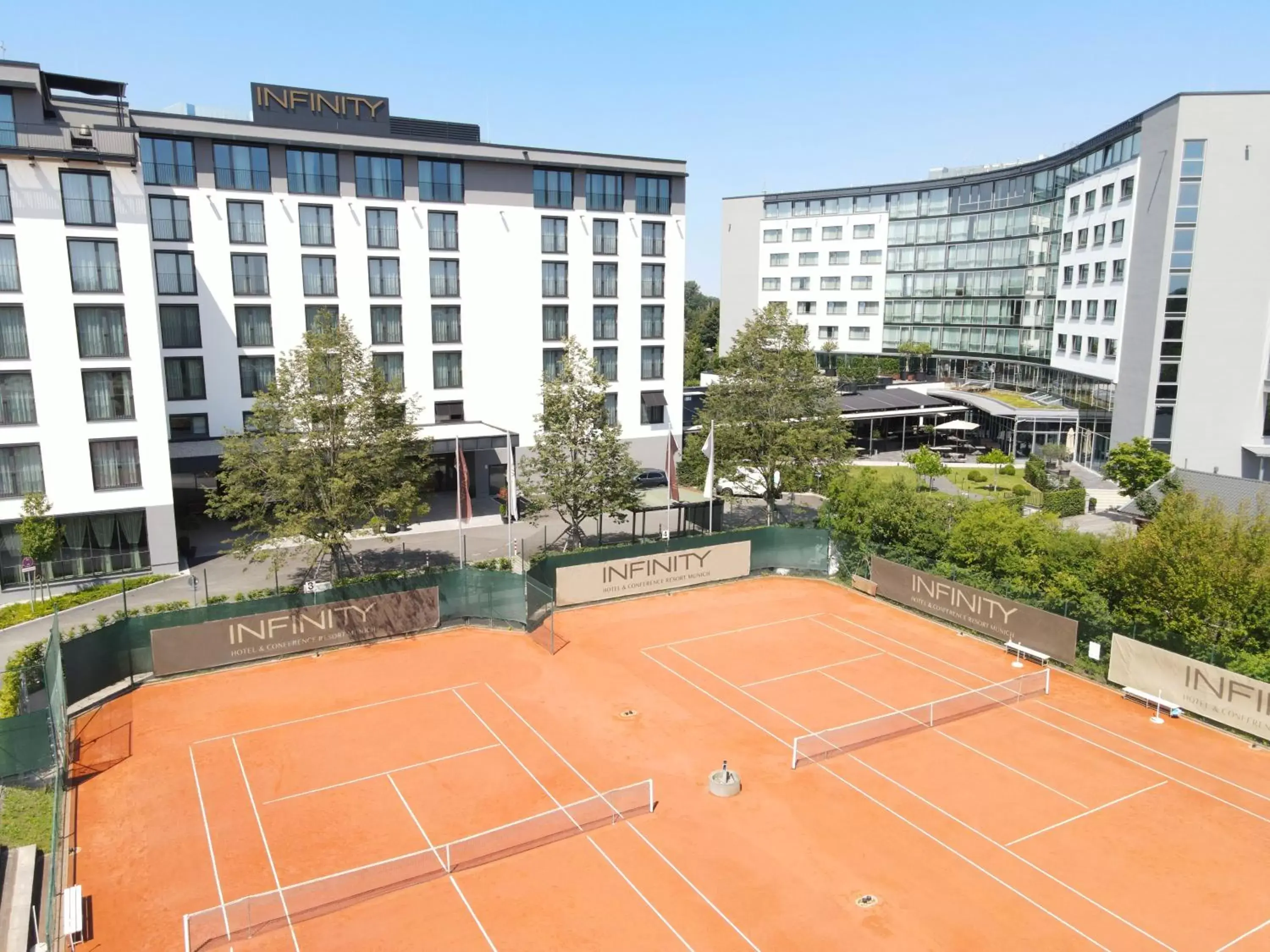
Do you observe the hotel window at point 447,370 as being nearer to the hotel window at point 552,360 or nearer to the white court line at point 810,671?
the hotel window at point 552,360

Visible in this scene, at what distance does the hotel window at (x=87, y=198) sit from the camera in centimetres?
3522

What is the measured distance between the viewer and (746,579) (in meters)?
40.4

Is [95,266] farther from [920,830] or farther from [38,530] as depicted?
[920,830]

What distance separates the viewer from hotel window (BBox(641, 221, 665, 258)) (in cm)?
5284

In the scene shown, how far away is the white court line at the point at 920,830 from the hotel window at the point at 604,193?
103 feet

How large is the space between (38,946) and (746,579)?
29.3m

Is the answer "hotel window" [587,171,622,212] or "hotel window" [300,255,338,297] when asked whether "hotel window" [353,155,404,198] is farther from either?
"hotel window" [587,171,622,212]

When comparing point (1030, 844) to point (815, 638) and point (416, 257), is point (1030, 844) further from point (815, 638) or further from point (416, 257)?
point (416, 257)

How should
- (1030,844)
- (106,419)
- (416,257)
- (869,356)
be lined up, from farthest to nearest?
(869,356)
(416,257)
(106,419)
(1030,844)

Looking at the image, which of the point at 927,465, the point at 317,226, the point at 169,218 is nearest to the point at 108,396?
the point at 169,218

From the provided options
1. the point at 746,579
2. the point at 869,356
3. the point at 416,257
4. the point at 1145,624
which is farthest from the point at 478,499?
the point at 869,356

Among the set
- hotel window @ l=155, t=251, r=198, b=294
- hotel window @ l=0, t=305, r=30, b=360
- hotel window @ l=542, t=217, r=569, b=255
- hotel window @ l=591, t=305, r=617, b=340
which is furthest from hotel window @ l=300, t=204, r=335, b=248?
hotel window @ l=591, t=305, r=617, b=340

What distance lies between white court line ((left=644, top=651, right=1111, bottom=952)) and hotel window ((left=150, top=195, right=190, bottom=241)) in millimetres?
32676

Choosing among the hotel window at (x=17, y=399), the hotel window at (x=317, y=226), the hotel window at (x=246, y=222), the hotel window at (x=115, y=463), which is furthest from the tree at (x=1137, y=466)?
the hotel window at (x=17, y=399)
